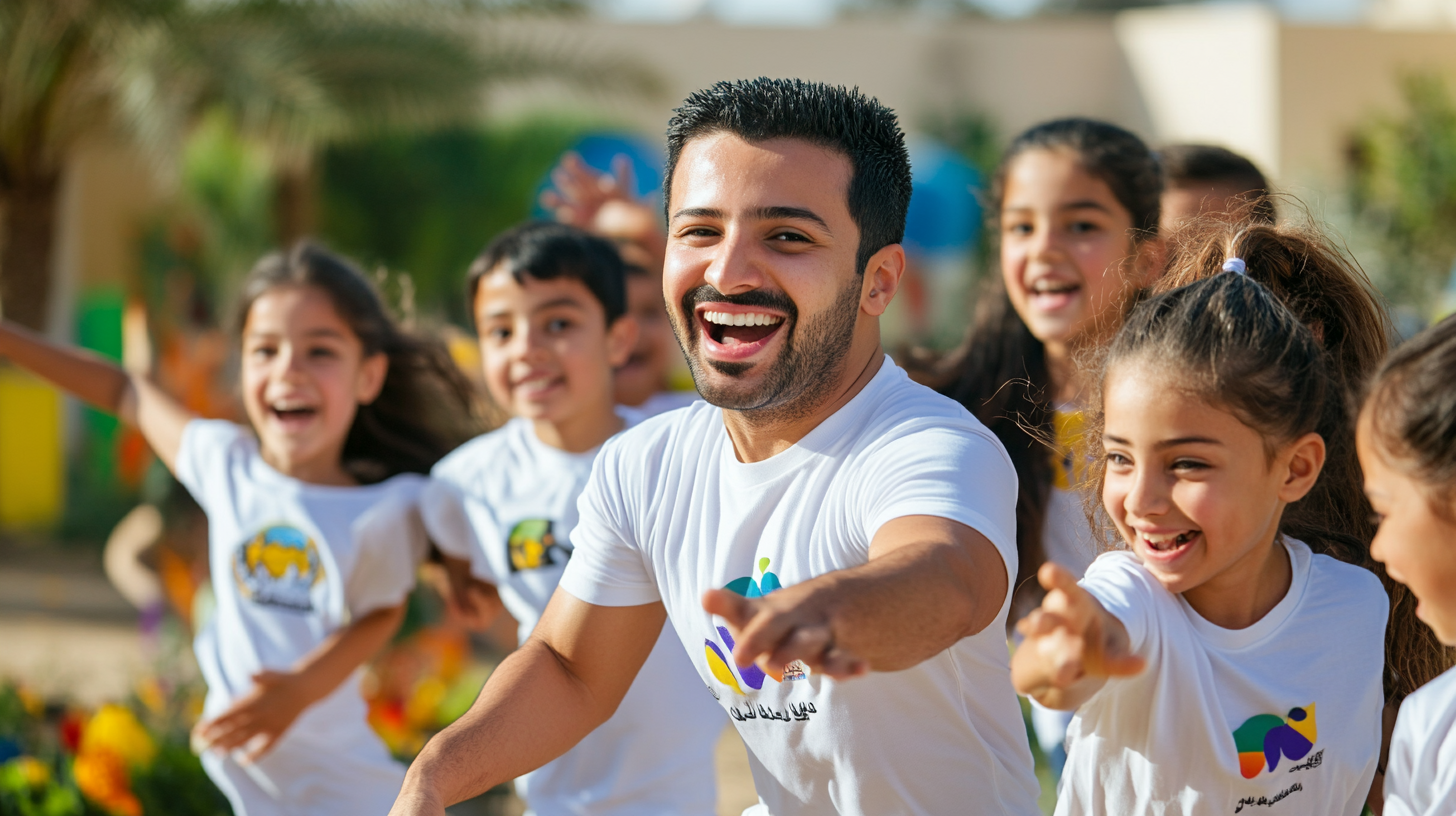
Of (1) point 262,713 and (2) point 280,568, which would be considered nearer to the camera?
(1) point 262,713

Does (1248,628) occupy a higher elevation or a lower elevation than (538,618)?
lower

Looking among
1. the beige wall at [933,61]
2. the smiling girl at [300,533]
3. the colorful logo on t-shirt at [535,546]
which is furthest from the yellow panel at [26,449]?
the colorful logo on t-shirt at [535,546]

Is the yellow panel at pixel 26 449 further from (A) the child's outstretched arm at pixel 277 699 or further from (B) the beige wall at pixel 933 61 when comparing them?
(A) the child's outstretched arm at pixel 277 699

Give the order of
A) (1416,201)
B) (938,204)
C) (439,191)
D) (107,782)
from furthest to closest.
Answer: (439,191) → (938,204) → (1416,201) → (107,782)

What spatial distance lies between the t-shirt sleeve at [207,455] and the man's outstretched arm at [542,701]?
1.61 m

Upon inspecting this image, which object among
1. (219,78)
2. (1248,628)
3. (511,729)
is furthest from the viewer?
(219,78)

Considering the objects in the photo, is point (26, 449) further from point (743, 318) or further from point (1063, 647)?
point (1063, 647)

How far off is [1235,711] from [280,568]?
2482 mm

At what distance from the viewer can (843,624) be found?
1688 millimetres

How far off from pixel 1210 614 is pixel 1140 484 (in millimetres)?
272

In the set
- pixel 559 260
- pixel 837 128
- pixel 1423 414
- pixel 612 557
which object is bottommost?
pixel 612 557

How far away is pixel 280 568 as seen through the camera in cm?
371

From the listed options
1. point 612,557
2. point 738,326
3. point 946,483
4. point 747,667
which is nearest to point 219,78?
point 612,557

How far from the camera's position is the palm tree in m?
9.98
